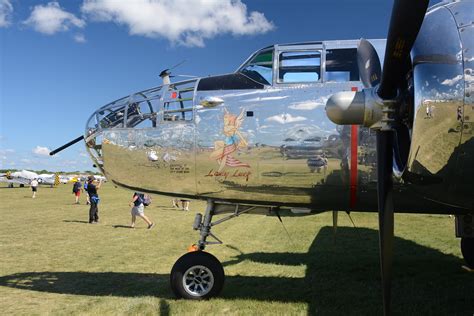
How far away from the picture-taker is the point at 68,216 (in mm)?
23109

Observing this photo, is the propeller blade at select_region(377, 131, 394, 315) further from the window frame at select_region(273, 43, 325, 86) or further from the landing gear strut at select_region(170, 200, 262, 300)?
the landing gear strut at select_region(170, 200, 262, 300)

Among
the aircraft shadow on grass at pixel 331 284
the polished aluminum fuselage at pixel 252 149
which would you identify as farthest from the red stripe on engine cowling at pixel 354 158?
the aircraft shadow on grass at pixel 331 284

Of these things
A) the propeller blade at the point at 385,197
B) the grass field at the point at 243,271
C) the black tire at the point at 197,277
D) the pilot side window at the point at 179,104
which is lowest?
the grass field at the point at 243,271

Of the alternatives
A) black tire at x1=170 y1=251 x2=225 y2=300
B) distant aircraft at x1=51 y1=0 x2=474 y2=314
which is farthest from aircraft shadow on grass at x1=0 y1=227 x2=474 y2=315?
distant aircraft at x1=51 y1=0 x2=474 y2=314

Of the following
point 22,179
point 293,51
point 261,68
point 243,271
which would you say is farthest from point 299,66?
point 22,179

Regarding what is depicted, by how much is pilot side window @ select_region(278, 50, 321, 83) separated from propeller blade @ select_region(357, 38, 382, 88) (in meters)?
1.28

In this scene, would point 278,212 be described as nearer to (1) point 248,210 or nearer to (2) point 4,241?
(1) point 248,210

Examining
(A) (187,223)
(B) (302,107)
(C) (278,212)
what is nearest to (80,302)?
(C) (278,212)

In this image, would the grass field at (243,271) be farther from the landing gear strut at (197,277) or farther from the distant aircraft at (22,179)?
the distant aircraft at (22,179)

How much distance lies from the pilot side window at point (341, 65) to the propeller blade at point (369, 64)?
3.53 feet

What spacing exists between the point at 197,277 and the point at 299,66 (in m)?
4.08

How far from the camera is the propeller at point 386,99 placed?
4164 mm

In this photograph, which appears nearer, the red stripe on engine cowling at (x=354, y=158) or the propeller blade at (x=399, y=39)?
the propeller blade at (x=399, y=39)

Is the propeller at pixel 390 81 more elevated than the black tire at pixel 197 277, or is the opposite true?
the propeller at pixel 390 81
